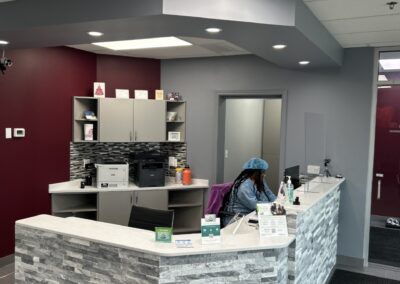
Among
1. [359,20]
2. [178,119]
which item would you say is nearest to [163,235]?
[359,20]

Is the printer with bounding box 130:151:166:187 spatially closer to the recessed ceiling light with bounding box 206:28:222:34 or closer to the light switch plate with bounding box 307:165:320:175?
the light switch plate with bounding box 307:165:320:175

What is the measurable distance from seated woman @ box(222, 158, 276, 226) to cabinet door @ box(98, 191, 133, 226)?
1621 mm

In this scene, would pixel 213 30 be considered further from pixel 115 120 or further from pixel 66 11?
pixel 115 120

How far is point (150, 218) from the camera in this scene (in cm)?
293

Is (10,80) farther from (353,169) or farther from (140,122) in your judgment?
(353,169)

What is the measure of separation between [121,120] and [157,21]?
2734mm

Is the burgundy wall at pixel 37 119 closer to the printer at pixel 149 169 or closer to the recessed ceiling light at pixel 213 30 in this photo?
the printer at pixel 149 169

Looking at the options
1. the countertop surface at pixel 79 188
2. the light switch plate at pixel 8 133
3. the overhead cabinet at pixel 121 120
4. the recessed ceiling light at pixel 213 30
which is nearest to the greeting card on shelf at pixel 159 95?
→ the overhead cabinet at pixel 121 120

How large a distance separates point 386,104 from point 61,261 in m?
4.51

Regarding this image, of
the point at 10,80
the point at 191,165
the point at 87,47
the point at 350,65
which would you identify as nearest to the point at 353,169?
the point at 350,65

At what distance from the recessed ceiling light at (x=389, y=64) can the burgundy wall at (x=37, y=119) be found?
3.52 m

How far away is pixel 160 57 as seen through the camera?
214 inches

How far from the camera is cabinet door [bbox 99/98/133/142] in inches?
193

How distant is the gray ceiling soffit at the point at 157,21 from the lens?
2338 mm
